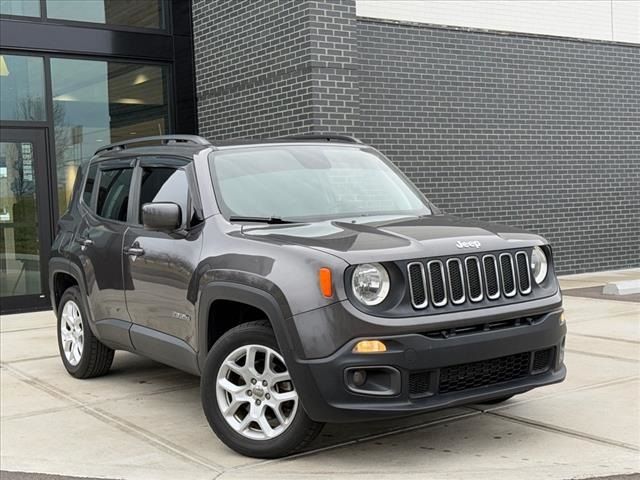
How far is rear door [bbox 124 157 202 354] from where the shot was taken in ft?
17.6

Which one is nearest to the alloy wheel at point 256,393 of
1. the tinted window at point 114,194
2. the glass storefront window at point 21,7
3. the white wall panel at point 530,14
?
the tinted window at point 114,194

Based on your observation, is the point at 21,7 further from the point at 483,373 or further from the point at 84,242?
the point at 483,373

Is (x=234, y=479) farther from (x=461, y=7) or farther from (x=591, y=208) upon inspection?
(x=591, y=208)

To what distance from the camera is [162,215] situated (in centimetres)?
536

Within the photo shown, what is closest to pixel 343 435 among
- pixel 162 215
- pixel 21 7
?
pixel 162 215

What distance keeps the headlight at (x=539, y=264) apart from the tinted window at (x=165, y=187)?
2.20 m

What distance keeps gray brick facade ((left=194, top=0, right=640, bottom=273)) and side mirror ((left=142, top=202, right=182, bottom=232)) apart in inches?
214

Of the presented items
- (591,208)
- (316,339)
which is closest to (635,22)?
(591,208)

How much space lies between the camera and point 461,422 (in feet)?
17.7

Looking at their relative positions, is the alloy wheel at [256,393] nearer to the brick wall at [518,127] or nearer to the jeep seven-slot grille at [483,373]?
the jeep seven-slot grille at [483,373]

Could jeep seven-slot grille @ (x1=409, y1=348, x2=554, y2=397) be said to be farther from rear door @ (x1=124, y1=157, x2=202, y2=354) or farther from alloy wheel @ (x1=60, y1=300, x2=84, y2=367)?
alloy wheel @ (x1=60, y1=300, x2=84, y2=367)

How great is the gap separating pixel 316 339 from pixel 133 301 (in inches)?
81.3

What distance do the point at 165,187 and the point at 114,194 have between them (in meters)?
0.94

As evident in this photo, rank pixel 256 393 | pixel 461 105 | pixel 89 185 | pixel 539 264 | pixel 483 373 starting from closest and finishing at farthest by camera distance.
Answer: pixel 483 373 → pixel 256 393 → pixel 539 264 → pixel 89 185 → pixel 461 105
